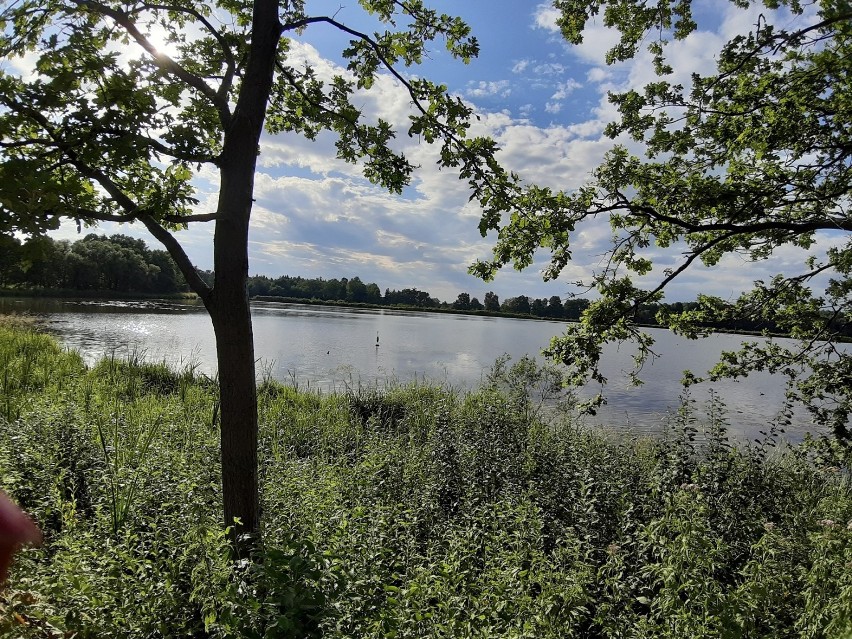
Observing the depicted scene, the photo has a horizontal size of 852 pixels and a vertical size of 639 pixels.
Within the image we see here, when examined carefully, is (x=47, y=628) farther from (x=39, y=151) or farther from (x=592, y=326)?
(x=592, y=326)

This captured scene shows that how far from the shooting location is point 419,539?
17.3 feet

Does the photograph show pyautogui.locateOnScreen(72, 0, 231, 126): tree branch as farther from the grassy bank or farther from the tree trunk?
the grassy bank

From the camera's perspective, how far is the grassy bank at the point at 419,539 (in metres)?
2.98

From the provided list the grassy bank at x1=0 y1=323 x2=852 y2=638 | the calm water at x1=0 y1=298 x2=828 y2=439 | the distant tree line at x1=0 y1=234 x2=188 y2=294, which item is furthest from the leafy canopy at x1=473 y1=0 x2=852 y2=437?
the distant tree line at x1=0 y1=234 x2=188 y2=294

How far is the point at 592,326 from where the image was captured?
564 cm

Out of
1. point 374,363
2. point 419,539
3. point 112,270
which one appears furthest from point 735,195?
point 112,270

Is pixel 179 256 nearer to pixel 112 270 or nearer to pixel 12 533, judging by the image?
pixel 12 533

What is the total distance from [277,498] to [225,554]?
1.86m

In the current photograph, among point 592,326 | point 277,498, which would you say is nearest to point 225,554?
point 277,498

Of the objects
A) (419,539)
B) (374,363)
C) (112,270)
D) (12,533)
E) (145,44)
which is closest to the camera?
(12,533)

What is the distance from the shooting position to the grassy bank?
298 centimetres

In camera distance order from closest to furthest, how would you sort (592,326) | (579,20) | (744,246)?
(592,326) → (579,20) → (744,246)

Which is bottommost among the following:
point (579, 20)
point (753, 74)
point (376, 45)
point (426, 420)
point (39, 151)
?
point (426, 420)

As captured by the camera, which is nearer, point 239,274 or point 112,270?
point 239,274
